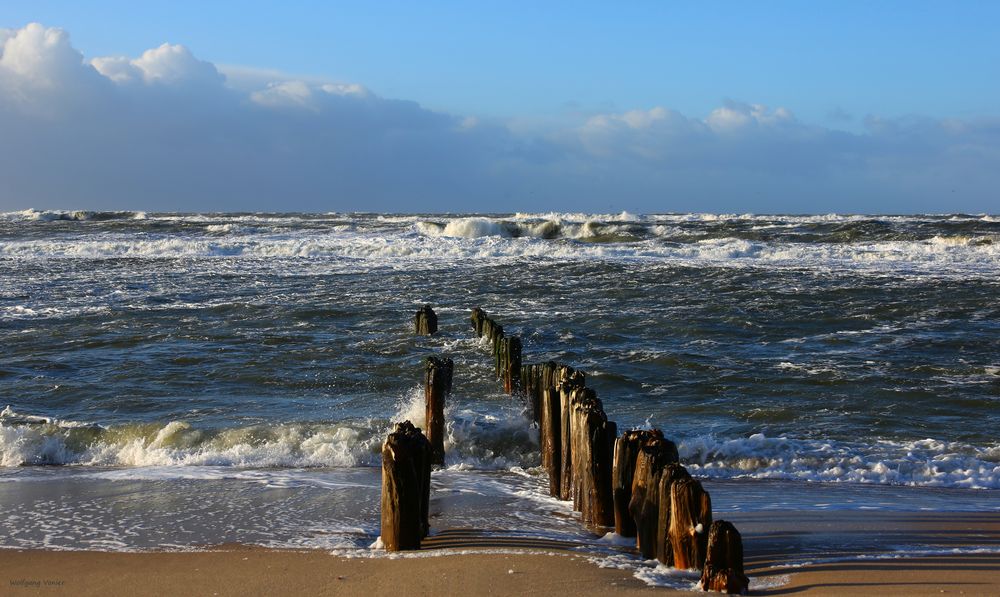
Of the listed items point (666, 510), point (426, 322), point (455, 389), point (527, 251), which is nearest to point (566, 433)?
Answer: point (666, 510)

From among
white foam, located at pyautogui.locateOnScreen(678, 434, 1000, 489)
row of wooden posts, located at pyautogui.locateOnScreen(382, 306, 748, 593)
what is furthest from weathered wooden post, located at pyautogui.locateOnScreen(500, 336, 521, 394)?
row of wooden posts, located at pyautogui.locateOnScreen(382, 306, 748, 593)

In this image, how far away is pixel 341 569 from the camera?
442 cm

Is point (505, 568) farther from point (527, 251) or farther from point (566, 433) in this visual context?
point (527, 251)

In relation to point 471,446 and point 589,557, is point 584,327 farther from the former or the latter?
point 589,557

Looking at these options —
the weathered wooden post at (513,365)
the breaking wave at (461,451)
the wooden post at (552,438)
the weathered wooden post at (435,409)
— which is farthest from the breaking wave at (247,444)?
the weathered wooden post at (513,365)

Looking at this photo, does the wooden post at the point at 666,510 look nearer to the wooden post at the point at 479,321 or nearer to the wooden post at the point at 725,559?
the wooden post at the point at 725,559

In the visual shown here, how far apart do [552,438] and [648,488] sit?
1.79 m

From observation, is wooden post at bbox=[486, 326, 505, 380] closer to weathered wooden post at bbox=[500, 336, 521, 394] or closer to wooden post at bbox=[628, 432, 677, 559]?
weathered wooden post at bbox=[500, 336, 521, 394]

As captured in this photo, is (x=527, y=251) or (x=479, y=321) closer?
(x=479, y=321)

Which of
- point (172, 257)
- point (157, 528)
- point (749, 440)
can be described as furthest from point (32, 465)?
point (172, 257)

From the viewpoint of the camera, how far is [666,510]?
4258 mm

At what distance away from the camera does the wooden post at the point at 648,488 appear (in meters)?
4.45

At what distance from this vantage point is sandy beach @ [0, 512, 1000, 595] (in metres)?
4.07

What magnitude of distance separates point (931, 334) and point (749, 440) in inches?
264
